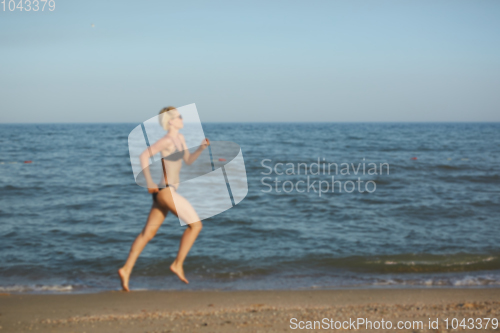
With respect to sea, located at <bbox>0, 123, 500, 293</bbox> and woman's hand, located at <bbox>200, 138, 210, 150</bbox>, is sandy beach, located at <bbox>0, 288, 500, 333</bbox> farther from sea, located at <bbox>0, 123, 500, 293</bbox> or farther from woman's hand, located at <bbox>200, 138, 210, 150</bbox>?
woman's hand, located at <bbox>200, 138, 210, 150</bbox>

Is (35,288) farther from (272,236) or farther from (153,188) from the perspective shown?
(153,188)

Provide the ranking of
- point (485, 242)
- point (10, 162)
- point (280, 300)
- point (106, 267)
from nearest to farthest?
point (280, 300) < point (106, 267) < point (485, 242) < point (10, 162)

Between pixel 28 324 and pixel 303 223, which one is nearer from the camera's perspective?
pixel 28 324

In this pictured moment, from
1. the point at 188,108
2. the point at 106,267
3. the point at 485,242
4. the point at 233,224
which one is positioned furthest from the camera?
the point at 233,224

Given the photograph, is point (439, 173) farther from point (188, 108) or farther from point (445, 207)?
point (188, 108)

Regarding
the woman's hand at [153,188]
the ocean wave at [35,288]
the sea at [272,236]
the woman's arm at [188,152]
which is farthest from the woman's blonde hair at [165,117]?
the ocean wave at [35,288]

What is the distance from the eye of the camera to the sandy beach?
23.0 ft

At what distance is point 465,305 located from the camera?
26.3 feet

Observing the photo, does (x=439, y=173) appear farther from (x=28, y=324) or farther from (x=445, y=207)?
(x=28, y=324)

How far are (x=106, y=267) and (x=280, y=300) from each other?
4.87 m

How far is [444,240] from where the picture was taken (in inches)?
526

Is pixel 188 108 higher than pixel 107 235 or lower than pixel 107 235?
higher

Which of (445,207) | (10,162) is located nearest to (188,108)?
(445,207)

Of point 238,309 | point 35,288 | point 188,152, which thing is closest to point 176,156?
point 188,152
